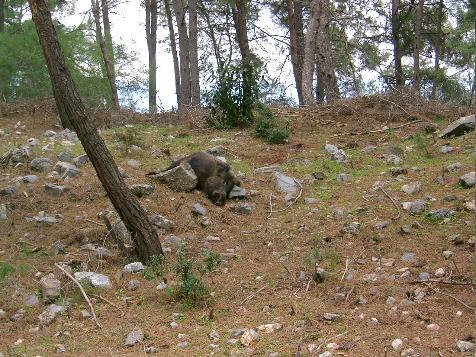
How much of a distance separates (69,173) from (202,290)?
3.64m

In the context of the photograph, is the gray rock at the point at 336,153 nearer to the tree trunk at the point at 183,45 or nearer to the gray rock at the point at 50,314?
the gray rock at the point at 50,314

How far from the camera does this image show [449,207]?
6.29m

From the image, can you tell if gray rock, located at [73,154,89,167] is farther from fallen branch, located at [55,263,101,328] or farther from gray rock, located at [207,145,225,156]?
fallen branch, located at [55,263,101,328]

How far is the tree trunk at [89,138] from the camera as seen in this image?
19.2 feet

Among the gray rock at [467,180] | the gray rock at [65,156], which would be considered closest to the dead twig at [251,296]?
the gray rock at [467,180]

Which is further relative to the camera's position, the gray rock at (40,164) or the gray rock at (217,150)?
the gray rock at (217,150)

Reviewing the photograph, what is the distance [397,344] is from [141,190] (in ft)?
13.9

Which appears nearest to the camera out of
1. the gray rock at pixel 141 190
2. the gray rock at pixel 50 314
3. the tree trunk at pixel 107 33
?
the gray rock at pixel 50 314

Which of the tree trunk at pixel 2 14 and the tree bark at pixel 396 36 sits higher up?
the tree trunk at pixel 2 14

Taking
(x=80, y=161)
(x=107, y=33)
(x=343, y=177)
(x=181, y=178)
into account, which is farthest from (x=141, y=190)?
(x=107, y=33)

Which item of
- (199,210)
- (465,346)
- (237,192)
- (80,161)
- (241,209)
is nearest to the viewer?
(465,346)

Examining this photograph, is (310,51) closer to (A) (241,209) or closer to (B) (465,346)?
(A) (241,209)

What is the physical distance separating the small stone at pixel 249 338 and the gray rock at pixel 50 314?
1566 mm

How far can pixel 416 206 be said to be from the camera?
255 inches
